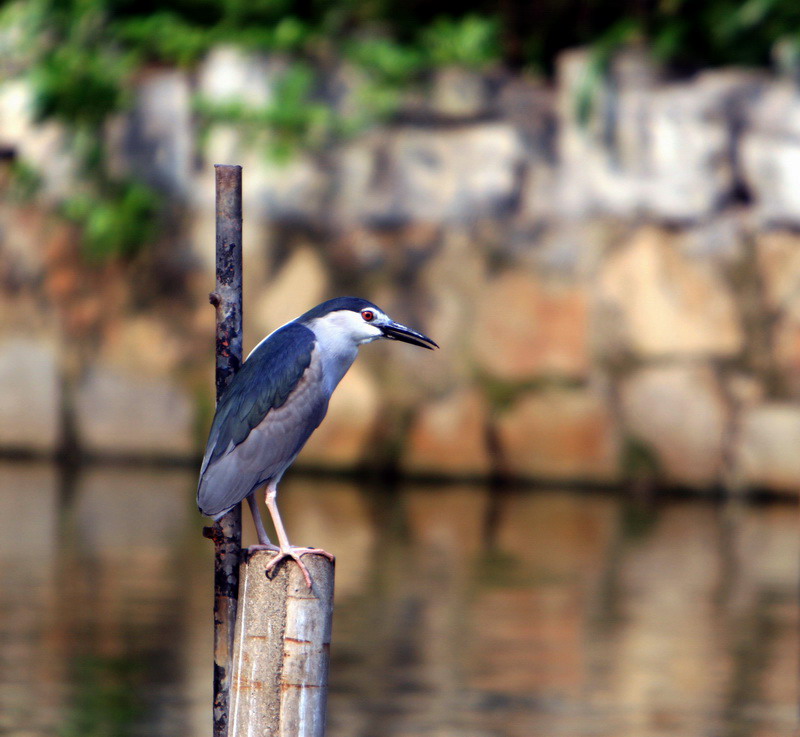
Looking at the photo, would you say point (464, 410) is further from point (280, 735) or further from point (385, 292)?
point (280, 735)

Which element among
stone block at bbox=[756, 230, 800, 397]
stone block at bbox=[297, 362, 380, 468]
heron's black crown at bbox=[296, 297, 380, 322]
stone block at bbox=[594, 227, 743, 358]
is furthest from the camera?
stone block at bbox=[297, 362, 380, 468]

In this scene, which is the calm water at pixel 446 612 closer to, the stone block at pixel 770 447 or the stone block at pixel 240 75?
the stone block at pixel 770 447

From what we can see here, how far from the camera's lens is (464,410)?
12258 mm

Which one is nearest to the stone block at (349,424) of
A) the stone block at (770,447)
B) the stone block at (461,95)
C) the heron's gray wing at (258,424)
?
the stone block at (461,95)

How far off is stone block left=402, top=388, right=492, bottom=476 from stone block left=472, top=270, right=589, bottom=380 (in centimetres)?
34

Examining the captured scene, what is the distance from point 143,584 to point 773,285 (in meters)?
5.90

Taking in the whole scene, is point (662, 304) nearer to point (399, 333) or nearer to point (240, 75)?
point (240, 75)

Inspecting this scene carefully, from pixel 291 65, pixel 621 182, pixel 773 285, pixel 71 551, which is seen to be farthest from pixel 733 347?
pixel 71 551

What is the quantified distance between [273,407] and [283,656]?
0.64m

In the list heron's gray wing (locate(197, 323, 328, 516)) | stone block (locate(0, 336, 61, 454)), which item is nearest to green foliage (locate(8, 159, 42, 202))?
stone block (locate(0, 336, 61, 454))

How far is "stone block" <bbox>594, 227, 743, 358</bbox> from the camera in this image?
11977 mm

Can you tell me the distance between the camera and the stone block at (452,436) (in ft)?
40.2

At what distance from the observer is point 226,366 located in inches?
157

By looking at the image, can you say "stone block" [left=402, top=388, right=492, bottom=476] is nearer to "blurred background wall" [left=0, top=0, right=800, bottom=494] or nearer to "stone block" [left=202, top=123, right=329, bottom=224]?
"blurred background wall" [left=0, top=0, right=800, bottom=494]
